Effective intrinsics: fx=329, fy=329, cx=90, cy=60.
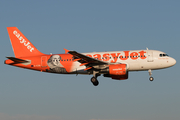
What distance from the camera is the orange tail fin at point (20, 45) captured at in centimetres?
5034

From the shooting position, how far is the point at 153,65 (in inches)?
1786

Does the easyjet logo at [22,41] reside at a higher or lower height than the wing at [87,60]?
higher

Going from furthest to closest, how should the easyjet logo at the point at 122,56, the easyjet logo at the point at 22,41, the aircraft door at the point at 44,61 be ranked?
1. the easyjet logo at the point at 22,41
2. the aircraft door at the point at 44,61
3. the easyjet logo at the point at 122,56

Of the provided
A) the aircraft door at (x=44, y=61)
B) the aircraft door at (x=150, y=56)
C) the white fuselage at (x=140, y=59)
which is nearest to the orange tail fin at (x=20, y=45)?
the aircraft door at (x=44, y=61)

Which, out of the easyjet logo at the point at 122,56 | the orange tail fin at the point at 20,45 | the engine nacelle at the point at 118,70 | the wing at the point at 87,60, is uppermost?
the orange tail fin at the point at 20,45

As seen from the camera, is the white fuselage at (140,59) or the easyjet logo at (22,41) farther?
the easyjet logo at (22,41)

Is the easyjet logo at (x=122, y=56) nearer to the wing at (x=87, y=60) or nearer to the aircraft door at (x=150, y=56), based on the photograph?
the aircraft door at (x=150, y=56)

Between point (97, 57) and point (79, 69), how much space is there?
309 cm

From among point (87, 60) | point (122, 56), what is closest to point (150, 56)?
point (122, 56)

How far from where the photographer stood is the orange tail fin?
50.3 m

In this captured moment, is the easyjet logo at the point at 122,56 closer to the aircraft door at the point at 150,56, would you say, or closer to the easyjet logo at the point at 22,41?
the aircraft door at the point at 150,56

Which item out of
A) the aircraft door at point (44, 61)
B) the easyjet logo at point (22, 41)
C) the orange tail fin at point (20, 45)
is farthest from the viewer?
the easyjet logo at point (22, 41)

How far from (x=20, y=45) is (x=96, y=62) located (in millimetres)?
13381

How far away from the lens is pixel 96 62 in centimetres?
4497
